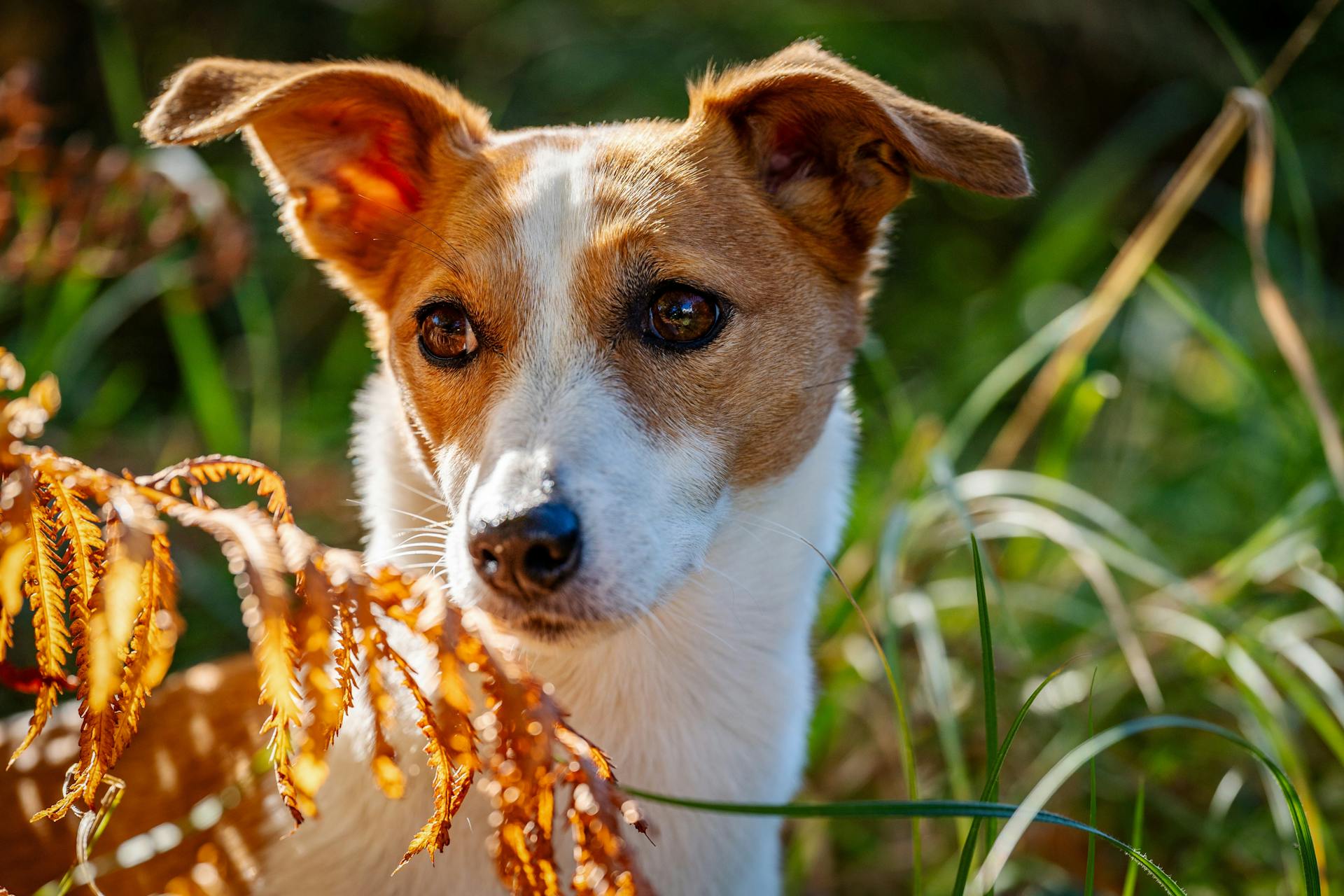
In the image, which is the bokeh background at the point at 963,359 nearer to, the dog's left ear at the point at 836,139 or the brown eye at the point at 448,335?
the dog's left ear at the point at 836,139

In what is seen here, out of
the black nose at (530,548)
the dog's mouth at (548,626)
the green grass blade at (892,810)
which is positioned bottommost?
the dog's mouth at (548,626)

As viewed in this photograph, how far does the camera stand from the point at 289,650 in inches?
47.9

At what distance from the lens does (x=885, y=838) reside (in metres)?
3.00

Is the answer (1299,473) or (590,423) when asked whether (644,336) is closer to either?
(590,423)

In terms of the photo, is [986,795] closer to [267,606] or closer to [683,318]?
[683,318]

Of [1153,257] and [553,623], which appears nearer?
[553,623]

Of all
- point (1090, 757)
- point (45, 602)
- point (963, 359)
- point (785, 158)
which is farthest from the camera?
point (963, 359)

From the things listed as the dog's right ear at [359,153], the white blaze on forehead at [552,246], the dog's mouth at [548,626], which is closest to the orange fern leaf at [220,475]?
the dog's mouth at [548,626]

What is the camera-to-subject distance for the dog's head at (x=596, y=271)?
68.3 inches

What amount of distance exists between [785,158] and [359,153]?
0.87 metres

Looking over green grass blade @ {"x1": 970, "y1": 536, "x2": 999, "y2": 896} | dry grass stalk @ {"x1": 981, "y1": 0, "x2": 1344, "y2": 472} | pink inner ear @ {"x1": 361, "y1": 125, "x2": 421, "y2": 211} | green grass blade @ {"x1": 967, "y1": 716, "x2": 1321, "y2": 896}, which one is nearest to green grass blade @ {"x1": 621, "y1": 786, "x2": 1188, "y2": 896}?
green grass blade @ {"x1": 967, "y1": 716, "x2": 1321, "y2": 896}

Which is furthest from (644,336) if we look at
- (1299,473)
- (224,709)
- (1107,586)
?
(1299,473)

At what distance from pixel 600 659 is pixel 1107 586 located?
135 cm

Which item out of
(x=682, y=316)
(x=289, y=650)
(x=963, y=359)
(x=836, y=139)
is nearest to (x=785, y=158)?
(x=836, y=139)
